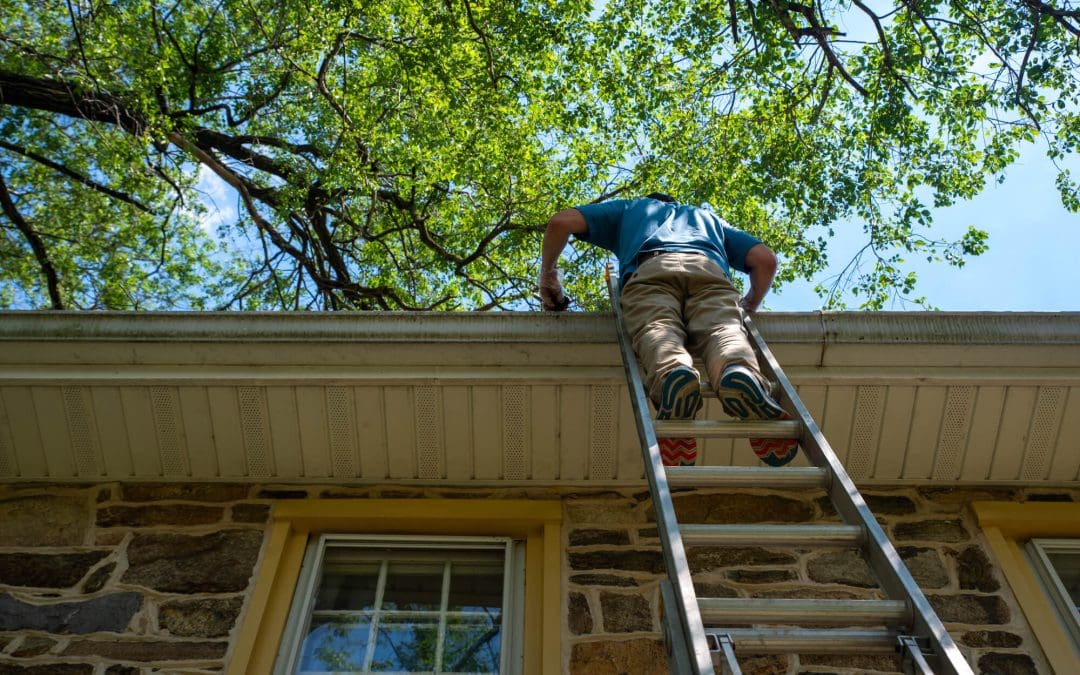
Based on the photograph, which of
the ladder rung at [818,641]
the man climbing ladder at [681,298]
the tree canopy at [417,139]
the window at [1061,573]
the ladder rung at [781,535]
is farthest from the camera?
the tree canopy at [417,139]

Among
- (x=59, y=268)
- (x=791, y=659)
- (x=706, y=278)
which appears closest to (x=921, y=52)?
(x=706, y=278)

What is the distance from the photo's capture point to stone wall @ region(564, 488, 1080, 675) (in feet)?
10.8

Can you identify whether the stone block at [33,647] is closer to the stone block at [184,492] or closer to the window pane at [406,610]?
the stone block at [184,492]

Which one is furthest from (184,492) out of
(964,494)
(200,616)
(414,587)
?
(964,494)

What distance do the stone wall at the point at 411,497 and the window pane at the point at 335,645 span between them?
1.03ft

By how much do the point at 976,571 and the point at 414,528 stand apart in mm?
2479

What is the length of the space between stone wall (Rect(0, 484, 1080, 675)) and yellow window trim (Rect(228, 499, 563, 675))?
0.07 metres

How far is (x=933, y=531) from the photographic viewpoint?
3.79 m

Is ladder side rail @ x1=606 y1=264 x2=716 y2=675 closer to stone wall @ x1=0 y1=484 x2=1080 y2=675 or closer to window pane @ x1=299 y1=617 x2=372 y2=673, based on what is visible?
stone wall @ x1=0 y1=484 x2=1080 y2=675

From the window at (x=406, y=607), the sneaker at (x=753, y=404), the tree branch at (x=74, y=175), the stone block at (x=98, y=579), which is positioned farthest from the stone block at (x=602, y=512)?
the tree branch at (x=74, y=175)

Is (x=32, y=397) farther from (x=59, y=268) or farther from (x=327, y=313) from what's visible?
(x=59, y=268)

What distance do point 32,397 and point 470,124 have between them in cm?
566

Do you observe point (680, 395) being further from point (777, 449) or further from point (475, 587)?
point (475, 587)

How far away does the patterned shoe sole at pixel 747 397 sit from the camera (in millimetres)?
2688
